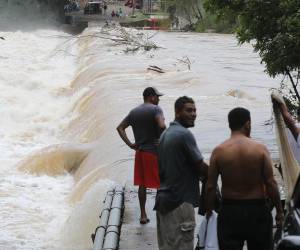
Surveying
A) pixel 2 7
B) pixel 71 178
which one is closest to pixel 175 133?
pixel 71 178

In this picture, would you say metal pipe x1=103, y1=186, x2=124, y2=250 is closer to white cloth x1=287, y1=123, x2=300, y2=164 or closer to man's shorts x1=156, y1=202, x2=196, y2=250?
man's shorts x1=156, y1=202, x2=196, y2=250

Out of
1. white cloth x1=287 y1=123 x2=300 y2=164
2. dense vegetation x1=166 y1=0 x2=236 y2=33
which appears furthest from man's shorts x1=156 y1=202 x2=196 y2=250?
dense vegetation x1=166 y1=0 x2=236 y2=33

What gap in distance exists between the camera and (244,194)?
210 inches

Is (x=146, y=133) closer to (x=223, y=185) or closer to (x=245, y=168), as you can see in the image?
(x=223, y=185)

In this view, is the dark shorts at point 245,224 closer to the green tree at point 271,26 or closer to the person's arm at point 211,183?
the person's arm at point 211,183

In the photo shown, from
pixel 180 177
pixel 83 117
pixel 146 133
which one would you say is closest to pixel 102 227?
pixel 146 133

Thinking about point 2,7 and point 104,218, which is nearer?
point 104,218

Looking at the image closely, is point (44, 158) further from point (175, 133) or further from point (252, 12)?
point (175, 133)

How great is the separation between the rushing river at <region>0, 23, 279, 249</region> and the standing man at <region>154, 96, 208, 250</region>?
434cm

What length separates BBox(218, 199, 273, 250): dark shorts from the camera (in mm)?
5273

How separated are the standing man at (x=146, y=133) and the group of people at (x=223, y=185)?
1.69m

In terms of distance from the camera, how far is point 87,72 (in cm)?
3012

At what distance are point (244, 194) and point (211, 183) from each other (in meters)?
0.28

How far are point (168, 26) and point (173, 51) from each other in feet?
115
